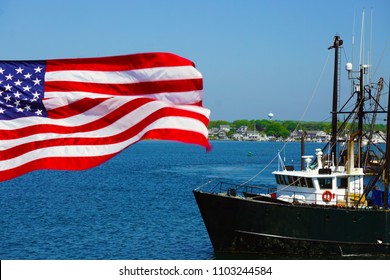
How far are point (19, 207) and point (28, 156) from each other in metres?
50.5

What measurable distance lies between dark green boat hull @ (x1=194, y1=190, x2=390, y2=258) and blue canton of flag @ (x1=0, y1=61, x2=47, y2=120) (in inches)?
938

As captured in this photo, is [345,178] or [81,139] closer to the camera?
[81,139]

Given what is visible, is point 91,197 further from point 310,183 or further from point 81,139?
point 81,139

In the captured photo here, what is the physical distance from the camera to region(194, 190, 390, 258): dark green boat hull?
34.6 m

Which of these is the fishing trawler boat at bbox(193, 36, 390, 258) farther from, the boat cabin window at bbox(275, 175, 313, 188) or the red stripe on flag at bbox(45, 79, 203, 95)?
the red stripe on flag at bbox(45, 79, 203, 95)

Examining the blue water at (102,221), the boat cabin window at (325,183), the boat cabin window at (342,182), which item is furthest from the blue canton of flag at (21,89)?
the boat cabin window at (342,182)

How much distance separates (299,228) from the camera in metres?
35.0

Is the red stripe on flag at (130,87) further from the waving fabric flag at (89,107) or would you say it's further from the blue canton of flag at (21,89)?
the blue canton of flag at (21,89)

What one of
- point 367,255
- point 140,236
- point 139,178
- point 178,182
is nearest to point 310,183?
point 367,255

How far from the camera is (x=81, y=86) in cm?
1167

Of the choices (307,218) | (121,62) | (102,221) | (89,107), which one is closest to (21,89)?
(89,107)

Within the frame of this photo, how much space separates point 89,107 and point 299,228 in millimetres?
24817

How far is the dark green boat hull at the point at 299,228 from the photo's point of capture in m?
34.6

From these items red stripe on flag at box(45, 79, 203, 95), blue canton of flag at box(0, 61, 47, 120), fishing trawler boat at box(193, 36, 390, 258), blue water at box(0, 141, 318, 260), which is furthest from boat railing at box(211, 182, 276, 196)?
blue canton of flag at box(0, 61, 47, 120)
